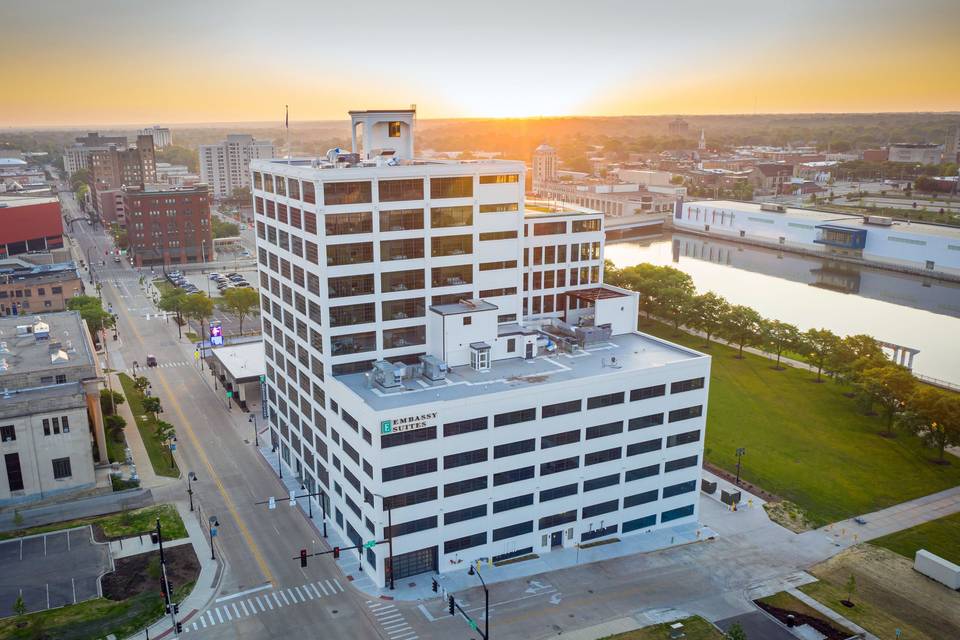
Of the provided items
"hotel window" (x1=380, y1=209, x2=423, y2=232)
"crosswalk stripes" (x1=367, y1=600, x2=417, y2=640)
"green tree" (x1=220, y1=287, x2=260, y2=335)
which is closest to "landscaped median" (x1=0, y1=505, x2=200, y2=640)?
"crosswalk stripes" (x1=367, y1=600, x2=417, y2=640)

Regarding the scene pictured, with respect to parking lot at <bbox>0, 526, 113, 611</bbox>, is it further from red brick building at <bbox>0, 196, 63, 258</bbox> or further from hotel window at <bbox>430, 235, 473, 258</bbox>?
red brick building at <bbox>0, 196, 63, 258</bbox>

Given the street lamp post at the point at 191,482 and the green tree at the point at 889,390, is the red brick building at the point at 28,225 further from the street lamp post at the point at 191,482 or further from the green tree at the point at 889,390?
the green tree at the point at 889,390

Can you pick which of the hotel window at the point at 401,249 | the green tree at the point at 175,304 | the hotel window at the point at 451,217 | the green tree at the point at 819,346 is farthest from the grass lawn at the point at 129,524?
the green tree at the point at 819,346

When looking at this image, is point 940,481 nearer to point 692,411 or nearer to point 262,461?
point 692,411

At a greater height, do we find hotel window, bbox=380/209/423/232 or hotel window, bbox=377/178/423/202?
hotel window, bbox=377/178/423/202

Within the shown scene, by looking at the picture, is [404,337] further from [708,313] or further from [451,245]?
[708,313]

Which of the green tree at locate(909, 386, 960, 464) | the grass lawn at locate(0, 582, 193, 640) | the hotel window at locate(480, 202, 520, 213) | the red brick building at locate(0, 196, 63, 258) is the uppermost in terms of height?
the hotel window at locate(480, 202, 520, 213)

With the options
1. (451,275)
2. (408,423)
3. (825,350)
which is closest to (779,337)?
(825,350)
